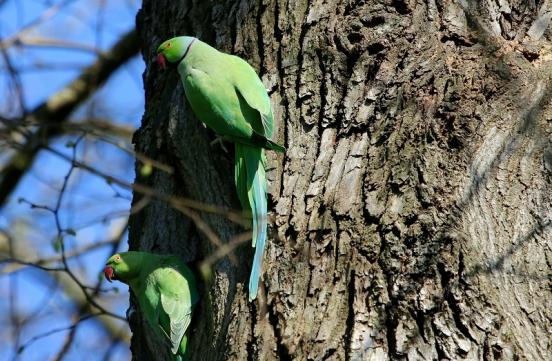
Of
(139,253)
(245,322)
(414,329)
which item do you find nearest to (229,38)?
(139,253)

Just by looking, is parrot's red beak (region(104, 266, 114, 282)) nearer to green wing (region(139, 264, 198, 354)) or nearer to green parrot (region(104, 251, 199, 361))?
green parrot (region(104, 251, 199, 361))

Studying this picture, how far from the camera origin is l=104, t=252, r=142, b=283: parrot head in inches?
140

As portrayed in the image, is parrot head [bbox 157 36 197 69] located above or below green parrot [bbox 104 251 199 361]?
above

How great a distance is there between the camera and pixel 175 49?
3.43m

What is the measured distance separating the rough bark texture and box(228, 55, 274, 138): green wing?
7 cm

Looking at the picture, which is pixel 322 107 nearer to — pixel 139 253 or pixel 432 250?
pixel 432 250

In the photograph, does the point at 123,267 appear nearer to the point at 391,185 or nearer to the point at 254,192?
the point at 254,192

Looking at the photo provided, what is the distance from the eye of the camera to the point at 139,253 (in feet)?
11.5

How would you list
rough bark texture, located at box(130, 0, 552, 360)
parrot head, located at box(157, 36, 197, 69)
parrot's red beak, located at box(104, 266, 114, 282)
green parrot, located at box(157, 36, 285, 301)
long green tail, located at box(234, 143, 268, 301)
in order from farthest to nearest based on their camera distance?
parrot's red beak, located at box(104, 266, 114, 282), parrot head, located at box(157, 36, 197, 69), green parrot, located at box(157, 36, 285, 301), long green tail, located at box(234, 143, 268, 301), rough bark texture, located at box(130, 0, 552, 360)

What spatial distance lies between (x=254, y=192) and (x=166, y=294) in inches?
26.9

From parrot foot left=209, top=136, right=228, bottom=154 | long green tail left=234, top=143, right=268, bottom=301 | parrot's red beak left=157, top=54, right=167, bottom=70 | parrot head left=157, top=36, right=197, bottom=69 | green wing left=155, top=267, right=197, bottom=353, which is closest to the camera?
long green tail left=234, top=143, right=268, bottom=301

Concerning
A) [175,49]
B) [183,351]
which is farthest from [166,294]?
[175,49]

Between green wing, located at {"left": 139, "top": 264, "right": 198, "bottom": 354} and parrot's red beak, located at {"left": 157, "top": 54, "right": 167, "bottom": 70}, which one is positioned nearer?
green wing, located at {"left": 139, "top": 264, "right": 198, "bottom": 354}

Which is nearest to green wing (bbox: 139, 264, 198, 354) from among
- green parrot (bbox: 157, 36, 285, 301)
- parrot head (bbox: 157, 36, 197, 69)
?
green parrot (bbox: 157, 36, 285, 301)
